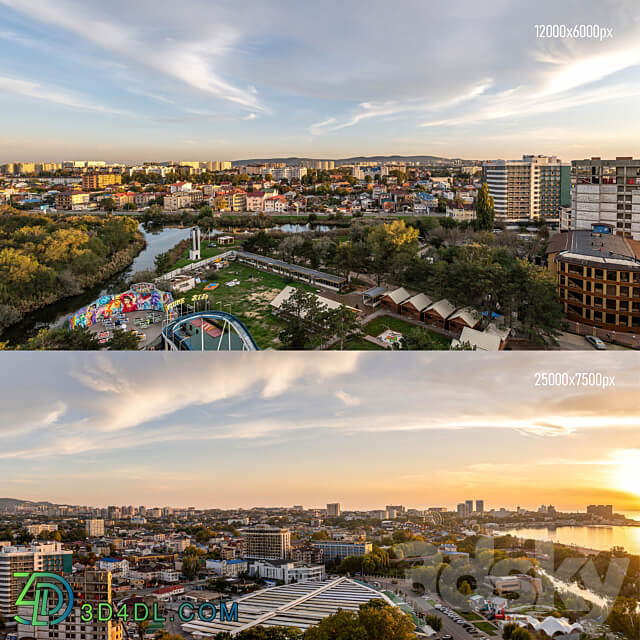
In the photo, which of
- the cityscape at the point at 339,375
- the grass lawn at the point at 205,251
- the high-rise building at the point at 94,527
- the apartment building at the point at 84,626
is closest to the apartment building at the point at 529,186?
the cityscape at the point at 339,375

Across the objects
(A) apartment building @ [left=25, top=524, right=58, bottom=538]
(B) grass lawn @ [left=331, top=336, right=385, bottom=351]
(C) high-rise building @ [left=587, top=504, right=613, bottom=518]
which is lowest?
(A) apartment building @ [left=25, top=524, right=58, bottom=538]

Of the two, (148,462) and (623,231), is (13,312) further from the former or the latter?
(623,231)


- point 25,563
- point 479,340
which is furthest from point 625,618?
point 25,563

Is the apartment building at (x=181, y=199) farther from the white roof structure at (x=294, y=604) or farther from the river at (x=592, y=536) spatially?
the river at (x=592, y=536)

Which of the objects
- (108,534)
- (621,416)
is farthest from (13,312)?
(621,416)

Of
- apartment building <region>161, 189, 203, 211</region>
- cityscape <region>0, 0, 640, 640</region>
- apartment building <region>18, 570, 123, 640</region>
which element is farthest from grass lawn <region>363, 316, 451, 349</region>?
apartment building <region>18, 570, 123, 640</region>

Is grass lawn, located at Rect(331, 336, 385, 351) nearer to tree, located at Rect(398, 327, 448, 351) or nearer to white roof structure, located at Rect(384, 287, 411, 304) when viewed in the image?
tree, located at Rect(398, 327, 448, 351)
